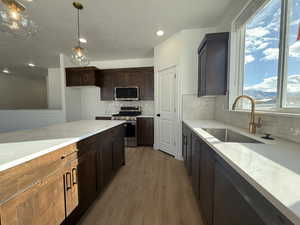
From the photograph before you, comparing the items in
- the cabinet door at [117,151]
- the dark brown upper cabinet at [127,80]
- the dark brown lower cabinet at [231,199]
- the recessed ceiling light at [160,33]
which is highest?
the recessed ceiling light at [160,33]

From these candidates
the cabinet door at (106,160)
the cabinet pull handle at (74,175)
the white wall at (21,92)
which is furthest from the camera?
the white wall at (21,92)

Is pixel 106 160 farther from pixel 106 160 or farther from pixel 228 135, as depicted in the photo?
pixel 228 135

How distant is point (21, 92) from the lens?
7227 millimetres

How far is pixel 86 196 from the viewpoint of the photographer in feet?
4.48

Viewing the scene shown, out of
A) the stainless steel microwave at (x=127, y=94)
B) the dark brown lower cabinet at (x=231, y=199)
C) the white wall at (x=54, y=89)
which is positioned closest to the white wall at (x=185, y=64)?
the stainless steel microwave at (x=127, y=94)

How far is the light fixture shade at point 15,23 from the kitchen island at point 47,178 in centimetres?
131

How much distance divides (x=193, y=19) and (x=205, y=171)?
256cm

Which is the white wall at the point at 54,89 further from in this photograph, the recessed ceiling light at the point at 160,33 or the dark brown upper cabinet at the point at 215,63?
the dark brown upper cabinet at the point at 215,63

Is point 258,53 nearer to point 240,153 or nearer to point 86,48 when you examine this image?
point 240,153

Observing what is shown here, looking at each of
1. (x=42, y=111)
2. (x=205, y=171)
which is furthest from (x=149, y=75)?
(x=42, y=111)

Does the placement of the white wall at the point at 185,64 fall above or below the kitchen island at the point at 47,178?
above

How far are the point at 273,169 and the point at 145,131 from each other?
325 centimetres

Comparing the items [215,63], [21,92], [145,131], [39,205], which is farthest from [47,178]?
[21,92]

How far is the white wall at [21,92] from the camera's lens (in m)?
6.43
